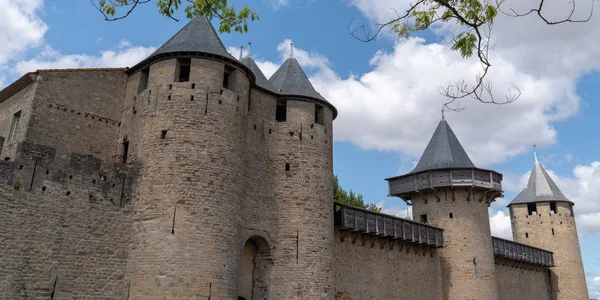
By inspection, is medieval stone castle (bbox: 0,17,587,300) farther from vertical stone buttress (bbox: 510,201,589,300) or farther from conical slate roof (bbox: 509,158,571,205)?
conical slate roof (bbox: 509,158,571,205)

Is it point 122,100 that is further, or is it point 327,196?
point 327,196

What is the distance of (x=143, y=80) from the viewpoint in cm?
1596

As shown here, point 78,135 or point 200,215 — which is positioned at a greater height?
point 78,135

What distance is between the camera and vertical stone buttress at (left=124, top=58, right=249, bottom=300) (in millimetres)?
13016

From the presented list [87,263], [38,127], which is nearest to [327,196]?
[87,263]

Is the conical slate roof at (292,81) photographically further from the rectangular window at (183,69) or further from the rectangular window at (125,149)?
the rectangular window at (125,149)

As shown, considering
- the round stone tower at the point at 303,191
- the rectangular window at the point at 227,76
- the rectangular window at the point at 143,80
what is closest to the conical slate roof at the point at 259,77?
Result: the round stone tower at the point at 303,191

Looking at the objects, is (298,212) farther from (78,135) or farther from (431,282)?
(431,282)

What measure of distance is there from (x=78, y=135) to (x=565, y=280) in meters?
29.5

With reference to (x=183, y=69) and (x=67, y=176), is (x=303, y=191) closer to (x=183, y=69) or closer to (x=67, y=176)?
(x=183, y=69)

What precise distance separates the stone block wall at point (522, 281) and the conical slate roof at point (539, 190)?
443 centimetres

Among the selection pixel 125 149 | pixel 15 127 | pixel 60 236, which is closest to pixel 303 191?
pixel 125 149

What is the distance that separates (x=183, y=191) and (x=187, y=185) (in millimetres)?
195

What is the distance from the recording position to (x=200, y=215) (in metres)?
13.5
